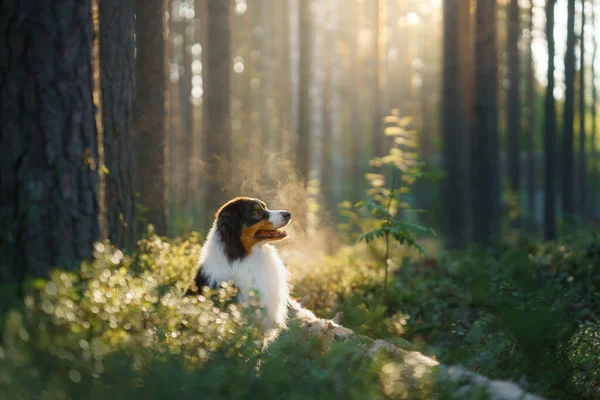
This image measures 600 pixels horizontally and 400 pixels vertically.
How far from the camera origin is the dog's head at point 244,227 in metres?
7.32

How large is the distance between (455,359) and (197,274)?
2.66m

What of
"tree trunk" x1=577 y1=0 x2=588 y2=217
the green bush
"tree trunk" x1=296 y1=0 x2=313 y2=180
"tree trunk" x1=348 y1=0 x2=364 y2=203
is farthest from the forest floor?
"tree trunk" x1=348 y1=0 x2=364 y2=203

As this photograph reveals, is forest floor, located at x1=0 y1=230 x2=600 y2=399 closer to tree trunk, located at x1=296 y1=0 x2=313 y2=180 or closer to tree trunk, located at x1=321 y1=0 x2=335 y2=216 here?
tree trunk, located at x1=296 y1=0 x2=313 y2=180

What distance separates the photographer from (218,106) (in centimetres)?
1477

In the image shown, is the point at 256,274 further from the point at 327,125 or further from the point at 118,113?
the point at 327,125

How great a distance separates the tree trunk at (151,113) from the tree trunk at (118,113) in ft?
5.39

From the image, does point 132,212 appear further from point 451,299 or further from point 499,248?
point 499,248

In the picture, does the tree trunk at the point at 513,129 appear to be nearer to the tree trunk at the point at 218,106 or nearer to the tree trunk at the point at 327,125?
the tree trunk at the point at 327,125

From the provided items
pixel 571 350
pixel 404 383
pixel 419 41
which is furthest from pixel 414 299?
pixel 419 41

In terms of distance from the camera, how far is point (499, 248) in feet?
55.6

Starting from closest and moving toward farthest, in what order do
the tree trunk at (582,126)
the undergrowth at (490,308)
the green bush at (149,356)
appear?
the green bush at (149,356) < the undergrowth at (490,308) < the tree trunk at (582,126)

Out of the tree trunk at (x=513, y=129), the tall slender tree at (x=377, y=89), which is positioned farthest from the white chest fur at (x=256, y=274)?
the tall slender tree at (x=377, y=89)

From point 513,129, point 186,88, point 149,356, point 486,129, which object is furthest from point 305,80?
point 149,356

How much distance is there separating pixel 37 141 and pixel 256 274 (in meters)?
2.65
